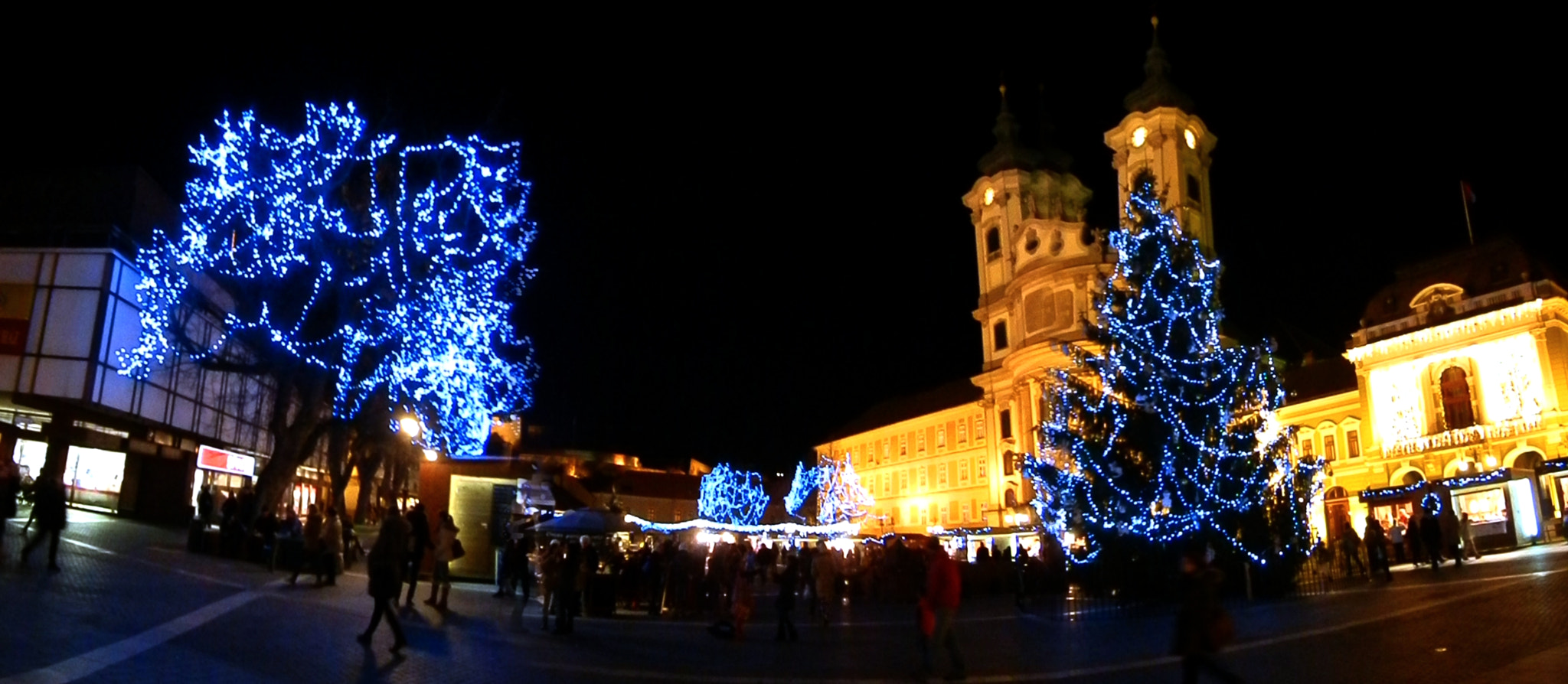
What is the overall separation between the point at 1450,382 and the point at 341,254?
142 ft

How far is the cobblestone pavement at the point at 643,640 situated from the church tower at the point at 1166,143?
44.0 m

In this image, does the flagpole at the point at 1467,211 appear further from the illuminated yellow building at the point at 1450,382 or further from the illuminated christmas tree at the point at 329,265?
the illuminated christmas tree at the point at 329,265

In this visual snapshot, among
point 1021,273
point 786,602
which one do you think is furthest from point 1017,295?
point 786,602

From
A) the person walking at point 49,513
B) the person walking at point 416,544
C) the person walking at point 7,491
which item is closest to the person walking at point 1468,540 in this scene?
the person walking at point 416,544

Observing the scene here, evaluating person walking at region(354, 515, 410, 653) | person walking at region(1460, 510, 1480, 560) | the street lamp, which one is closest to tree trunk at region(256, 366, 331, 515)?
the street lamp

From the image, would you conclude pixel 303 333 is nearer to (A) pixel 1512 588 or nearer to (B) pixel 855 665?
(B) pixel 855 665

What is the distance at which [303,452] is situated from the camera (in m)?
26.0

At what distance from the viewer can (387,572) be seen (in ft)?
39.0

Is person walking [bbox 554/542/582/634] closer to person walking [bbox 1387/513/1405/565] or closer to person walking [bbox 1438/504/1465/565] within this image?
person walking [bbox 1438/504/1465/565]

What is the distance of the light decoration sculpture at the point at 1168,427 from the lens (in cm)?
2133

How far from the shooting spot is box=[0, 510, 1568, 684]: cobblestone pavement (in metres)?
10.4

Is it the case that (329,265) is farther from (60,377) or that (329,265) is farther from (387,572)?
(387,572)

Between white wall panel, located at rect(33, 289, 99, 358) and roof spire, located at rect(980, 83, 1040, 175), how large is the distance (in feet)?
174

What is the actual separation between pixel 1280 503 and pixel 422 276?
20247 mm
